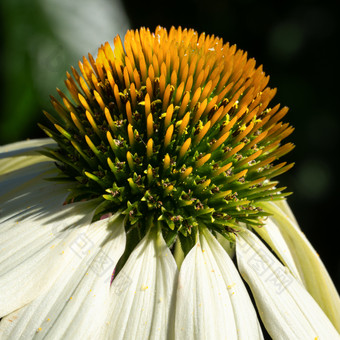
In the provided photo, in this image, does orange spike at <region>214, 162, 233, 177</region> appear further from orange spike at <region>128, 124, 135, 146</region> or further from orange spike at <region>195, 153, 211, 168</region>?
orange spike at <region>128, 124, 135, 146</region>

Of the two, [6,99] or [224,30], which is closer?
[6,99]

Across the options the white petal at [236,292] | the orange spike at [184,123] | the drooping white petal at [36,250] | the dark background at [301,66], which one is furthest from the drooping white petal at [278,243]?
the dark background at [301,66]

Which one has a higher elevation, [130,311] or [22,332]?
[22,332]

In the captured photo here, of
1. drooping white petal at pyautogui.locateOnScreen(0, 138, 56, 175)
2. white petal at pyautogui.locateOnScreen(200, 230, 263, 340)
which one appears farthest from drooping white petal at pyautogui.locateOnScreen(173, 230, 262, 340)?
drooping white petal at pyautogui.locateOnScreen(0, 138, 56, 175)

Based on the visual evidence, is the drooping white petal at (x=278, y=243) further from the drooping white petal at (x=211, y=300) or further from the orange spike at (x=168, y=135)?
the orange spike at (x=168, y=135)

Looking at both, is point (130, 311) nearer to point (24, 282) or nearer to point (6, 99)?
→ point (24, 282)

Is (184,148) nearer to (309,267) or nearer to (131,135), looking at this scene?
(131,135)

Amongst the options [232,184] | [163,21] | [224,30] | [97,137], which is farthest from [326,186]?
[97,137]
